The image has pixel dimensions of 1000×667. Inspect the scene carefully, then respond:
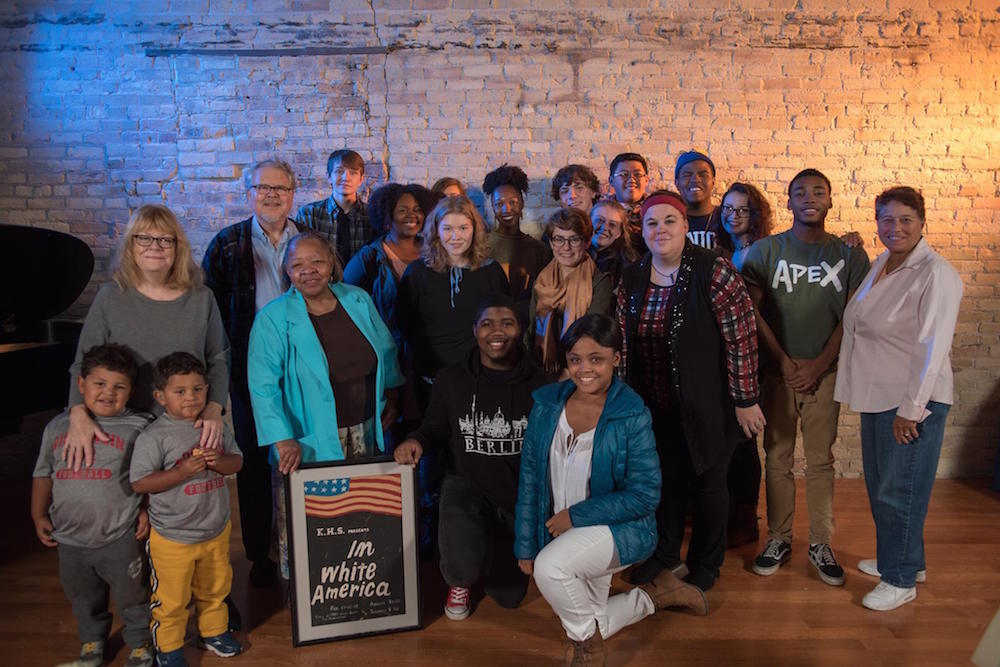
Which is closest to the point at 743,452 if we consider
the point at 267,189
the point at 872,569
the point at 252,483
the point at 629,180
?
the point at 872,569

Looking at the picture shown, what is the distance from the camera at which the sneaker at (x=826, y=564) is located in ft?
→ 11.3

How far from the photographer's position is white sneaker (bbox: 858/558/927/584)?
346 cm

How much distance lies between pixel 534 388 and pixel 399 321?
2.97 ft

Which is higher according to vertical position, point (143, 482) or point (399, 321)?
point (399, 321)

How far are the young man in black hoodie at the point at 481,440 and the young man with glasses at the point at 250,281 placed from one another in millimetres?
832

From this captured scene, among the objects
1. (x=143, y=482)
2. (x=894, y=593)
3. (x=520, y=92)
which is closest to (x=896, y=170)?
(x=520, y=92)

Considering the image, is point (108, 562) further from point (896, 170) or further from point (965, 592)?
point (896, 170)

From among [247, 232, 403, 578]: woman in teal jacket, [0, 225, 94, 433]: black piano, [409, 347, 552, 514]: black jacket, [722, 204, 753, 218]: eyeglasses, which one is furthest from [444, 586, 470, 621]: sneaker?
[722, 204, 753, 218]: eyeglasses

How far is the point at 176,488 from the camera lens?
264cm

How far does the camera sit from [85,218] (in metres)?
5.05

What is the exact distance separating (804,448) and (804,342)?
568mm

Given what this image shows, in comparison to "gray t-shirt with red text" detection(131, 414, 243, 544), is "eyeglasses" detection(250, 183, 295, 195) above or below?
above

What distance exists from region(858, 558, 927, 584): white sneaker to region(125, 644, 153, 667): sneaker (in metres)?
3.32

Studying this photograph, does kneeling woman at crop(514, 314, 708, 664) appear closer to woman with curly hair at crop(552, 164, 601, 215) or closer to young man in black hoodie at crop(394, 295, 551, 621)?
young man in black hoodie at crop(394, 295, 551, 621)
